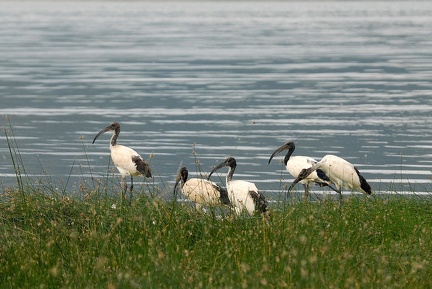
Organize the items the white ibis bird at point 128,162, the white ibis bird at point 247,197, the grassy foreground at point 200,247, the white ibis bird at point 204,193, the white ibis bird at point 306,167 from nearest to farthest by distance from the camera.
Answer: the grassy foreground at point 200,247 < the white ibis bird at point 247,197 < the white ibis bird at point 204,193 < the white ibis bird at point 306,167 < the white ibis bird at point 128,162

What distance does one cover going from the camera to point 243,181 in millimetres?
12773

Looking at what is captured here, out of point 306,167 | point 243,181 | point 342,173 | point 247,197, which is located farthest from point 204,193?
point 306,167

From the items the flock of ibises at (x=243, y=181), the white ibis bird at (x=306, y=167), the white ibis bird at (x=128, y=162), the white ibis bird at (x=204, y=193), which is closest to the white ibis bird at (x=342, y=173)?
the flock of ibises at (x=243, y=181)

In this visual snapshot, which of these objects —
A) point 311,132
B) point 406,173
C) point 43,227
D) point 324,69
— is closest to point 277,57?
point 324,69

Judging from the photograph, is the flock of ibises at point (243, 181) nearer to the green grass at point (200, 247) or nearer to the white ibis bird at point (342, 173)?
the white ibis bird at point (342, 173)

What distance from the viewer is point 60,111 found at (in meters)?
31.4

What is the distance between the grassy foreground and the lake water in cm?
89

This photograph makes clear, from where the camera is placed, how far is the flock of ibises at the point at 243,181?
477 inches

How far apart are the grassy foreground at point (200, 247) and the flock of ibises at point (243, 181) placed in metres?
0.61

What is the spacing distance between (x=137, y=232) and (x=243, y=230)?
0.92 meters

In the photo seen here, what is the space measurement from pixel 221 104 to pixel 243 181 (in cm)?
1994

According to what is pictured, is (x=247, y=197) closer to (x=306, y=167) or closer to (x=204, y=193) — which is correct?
(x=204, y=193)

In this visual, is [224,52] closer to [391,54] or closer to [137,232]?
[391,54]

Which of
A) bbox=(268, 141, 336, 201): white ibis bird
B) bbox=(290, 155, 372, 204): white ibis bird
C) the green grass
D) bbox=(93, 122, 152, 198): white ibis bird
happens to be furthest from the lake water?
bbox=(268, 141, 336, 201): white ibis bird
